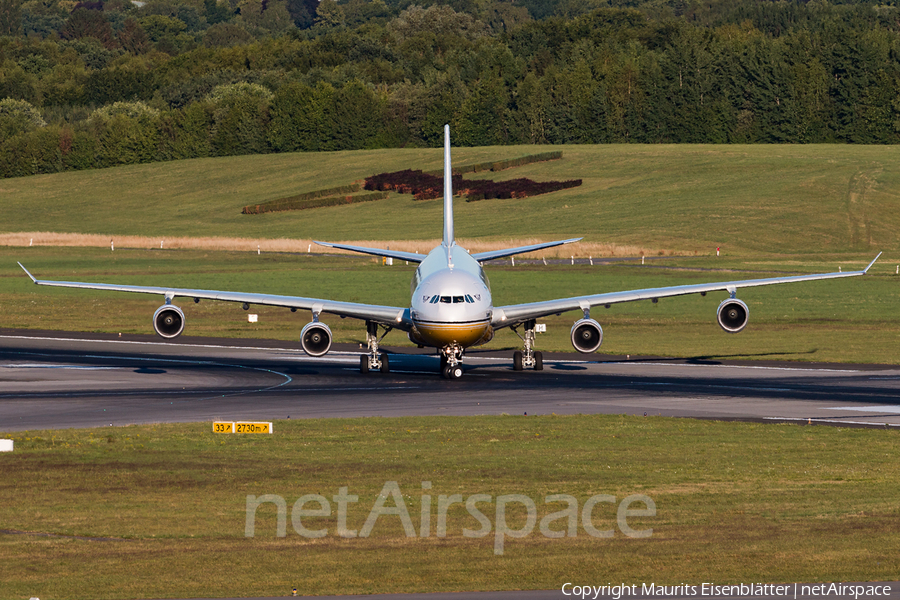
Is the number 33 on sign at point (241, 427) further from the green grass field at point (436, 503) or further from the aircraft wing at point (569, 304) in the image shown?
the aircraft wing at point (569, 304)

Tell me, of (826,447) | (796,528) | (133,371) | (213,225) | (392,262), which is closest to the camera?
(796,528)

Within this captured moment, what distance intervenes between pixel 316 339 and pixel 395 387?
422 cm

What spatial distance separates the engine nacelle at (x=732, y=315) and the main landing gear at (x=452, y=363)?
429 inches

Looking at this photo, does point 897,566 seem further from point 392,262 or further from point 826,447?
point 392,262

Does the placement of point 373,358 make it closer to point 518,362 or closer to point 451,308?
point 518,362

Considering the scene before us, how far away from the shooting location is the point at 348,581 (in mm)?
18516

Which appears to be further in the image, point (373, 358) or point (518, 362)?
point (518, 362)

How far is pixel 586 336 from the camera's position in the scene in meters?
48.7

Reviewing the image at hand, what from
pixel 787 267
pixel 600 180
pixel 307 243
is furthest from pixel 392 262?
pixel 600 180

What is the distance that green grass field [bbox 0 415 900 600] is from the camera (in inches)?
745

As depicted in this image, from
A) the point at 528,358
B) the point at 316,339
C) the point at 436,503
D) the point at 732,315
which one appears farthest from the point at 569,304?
the point at 436,503

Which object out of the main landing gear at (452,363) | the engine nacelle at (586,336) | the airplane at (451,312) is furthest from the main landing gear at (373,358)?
the engine nacelle at (586,336)

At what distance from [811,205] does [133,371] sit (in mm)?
117249

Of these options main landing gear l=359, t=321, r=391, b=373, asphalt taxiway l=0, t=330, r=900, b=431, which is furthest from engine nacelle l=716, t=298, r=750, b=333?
main landing gear l=359, t=321, r=391, b=373
